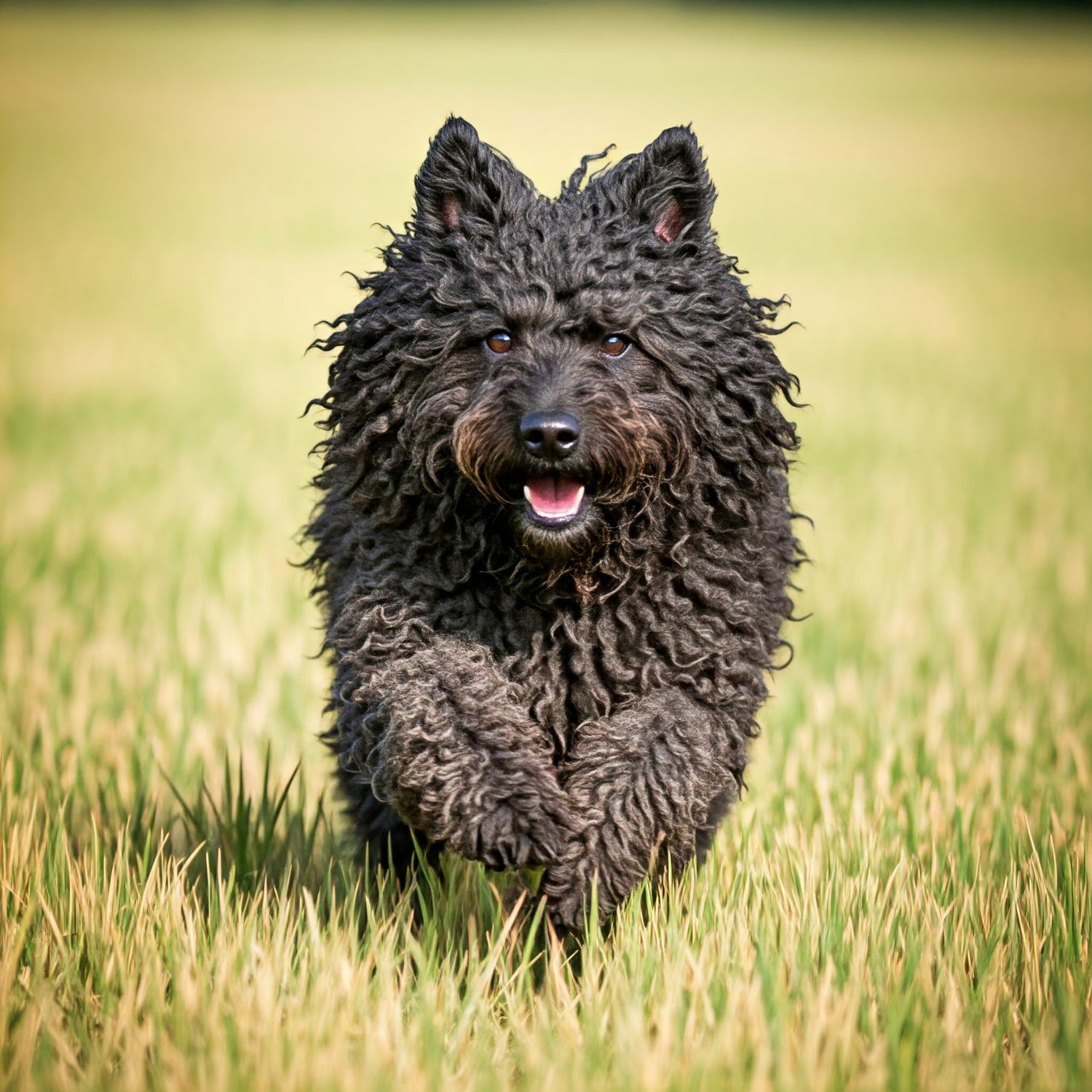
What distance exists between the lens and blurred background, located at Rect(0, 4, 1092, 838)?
598 centimetres

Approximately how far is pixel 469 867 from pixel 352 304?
1306 centimetres

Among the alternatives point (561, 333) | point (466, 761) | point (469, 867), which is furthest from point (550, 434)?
point (469, 867)

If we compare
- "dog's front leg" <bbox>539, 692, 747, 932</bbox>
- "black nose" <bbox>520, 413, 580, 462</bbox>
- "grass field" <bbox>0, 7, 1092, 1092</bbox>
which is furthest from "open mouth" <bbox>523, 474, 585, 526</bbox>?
"grass field" <bbox>0, 7, 1092, 1092</bbox>

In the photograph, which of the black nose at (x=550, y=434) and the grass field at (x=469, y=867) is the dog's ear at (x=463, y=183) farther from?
the grass field at (x=469, y=867)

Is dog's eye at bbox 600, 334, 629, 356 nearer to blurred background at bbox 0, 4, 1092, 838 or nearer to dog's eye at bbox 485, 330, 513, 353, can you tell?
dog's eye at bbox 485, 330, 513, 353

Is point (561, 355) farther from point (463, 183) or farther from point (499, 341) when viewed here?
point (463, 183)

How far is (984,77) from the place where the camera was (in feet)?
151

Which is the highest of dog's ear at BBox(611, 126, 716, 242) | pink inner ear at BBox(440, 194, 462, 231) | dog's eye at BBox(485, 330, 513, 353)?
dog's ear at BBox(611, 126, 716, 242)

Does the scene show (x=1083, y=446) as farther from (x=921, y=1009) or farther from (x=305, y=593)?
(x=921, y=1009)

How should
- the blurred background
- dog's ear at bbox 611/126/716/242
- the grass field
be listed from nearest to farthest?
the grass field < dog's ear at bbox 611/126/716/242 < the blurred background

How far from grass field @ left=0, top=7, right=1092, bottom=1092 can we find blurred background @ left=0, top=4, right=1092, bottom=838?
4 cm

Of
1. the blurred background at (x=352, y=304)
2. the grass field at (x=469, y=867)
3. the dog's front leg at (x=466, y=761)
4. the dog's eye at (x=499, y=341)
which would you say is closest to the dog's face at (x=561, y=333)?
the dog's eye at (x=499, y=341)

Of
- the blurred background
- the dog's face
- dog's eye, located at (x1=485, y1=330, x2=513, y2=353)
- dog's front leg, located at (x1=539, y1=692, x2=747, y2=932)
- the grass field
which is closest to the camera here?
the grass field

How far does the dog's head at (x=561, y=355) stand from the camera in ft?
12.3
